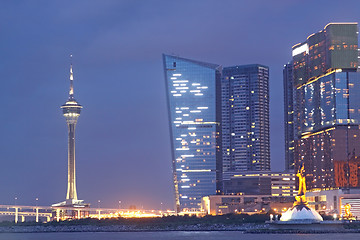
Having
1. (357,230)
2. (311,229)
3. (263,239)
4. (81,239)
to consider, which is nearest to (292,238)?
(263,239)

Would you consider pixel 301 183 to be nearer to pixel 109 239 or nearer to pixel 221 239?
pixel 221 239

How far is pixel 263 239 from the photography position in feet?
559

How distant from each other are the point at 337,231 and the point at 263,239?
1295 inches

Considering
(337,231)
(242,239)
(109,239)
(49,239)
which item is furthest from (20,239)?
(337,231)

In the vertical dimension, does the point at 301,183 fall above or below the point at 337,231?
above

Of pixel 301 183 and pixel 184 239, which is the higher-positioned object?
pixel 301 183

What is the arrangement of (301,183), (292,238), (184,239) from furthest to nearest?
(301,183) → (184,239) → (292,238)

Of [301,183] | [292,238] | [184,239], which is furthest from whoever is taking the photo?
[301,183]

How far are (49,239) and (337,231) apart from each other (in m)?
71.9

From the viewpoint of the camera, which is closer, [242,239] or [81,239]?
[242,239]

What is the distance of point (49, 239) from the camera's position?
7525 inches

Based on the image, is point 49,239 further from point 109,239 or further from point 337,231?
point 337,231

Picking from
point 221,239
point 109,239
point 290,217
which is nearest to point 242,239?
point 221,239

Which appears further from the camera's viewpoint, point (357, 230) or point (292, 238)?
point (357, 230)
